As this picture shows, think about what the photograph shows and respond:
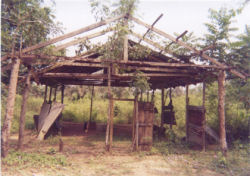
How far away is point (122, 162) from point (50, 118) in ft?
16.3

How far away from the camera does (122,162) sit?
6.93 m

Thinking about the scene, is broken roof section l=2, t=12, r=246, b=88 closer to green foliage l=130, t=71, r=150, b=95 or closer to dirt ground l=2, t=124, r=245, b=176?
green foliage l=130, t=71, r=150, b=95

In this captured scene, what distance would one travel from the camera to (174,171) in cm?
632

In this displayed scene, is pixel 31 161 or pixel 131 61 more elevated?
pixel 131 61

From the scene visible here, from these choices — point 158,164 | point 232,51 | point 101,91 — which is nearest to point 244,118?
point 232,51

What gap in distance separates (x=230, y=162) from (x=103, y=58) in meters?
6.26

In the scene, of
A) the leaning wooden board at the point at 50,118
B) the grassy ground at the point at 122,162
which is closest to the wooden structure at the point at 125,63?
the grassy ground at the point at 122,162

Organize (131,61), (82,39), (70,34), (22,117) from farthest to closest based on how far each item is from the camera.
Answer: (131,61)
(22,117)
(82,39)
(70,34)

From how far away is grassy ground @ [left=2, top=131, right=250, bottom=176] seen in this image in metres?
5.83

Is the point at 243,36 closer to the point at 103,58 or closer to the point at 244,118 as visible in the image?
the point at 244,118

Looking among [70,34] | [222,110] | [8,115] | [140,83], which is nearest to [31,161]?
[8,115]

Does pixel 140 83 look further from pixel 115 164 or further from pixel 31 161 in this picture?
pixel 31 161

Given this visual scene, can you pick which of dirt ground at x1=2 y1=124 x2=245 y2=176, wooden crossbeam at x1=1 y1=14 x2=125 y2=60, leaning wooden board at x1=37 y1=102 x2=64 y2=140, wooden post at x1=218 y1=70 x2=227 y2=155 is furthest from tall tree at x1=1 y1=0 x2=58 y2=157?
wooden post at x1=218 y1=70 x2=227 y2=155

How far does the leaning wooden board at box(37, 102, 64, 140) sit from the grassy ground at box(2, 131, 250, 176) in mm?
558
